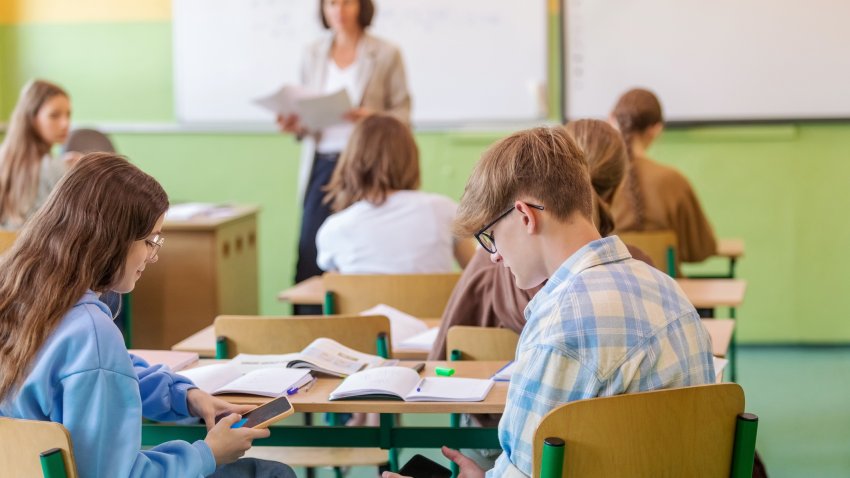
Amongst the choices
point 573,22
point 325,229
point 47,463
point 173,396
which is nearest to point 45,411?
point 47,463

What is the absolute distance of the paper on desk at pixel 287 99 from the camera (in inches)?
170

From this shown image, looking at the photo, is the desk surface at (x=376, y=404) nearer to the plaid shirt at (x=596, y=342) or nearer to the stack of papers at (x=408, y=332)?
the plaid shirt at (x=596, y=342)

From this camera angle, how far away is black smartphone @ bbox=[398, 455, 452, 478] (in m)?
1.93

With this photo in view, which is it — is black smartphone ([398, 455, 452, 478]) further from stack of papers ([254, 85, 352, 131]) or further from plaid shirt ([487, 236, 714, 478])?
stack of papers ([254, 85, 352, 131])

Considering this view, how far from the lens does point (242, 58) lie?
5.69m

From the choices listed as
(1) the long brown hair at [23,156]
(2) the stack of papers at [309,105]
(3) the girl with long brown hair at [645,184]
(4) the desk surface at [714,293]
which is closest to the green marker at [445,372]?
(4) the desk surface at [714,293]

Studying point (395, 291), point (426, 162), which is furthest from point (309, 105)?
point (395, 291)

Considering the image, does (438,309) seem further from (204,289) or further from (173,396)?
(204,289)

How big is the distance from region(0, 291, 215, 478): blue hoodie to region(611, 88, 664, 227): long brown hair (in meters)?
2.59

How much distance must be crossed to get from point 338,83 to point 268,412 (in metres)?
2.97

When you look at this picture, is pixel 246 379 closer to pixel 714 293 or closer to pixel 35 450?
pixel 35 450

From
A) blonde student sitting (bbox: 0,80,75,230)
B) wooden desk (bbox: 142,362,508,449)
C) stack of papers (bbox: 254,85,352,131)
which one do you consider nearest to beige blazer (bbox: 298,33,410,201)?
stack of papers (bbox: 254,85,352,131)

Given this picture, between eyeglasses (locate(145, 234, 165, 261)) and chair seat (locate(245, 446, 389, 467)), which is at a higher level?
eyeglasses (locate(145, 234, 165, 261))

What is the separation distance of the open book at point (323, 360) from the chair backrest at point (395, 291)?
0.72 m
